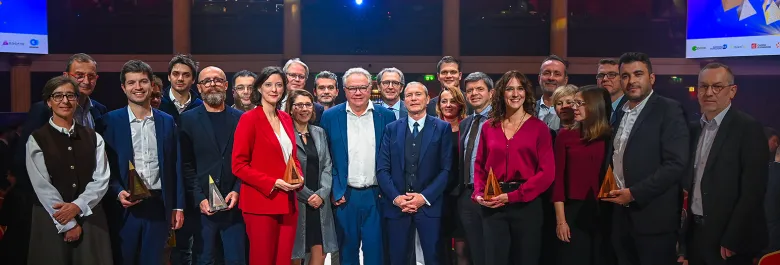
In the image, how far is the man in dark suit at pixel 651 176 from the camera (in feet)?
11.8

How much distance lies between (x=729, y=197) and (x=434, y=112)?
219cm

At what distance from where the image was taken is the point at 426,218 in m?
4.19

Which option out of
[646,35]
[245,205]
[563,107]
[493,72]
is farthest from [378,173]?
[646,35]

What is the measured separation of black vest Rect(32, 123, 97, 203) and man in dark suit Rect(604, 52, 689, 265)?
2.82m

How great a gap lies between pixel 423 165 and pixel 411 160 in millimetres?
81

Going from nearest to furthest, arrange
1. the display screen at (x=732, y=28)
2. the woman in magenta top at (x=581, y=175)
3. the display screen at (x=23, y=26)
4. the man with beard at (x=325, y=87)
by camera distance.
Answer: the woman in magenta top at (x=581, y=175)
the man with beard at (x=325, y=87)
the display screen at (x=732, y=28)
the display screen at (x=23, y=26)

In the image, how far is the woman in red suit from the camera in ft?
12.2

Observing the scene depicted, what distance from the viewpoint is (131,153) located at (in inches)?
152

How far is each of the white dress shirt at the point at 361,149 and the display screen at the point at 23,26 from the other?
6188mm

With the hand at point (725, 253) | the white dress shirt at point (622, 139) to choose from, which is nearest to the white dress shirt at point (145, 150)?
the white dress shirt at point (622, 139)

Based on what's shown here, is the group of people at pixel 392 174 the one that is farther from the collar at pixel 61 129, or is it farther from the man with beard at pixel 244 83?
the man with beard at pixel 244 83

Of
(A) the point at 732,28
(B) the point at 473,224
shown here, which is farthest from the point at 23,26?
(A) the point at 732,28

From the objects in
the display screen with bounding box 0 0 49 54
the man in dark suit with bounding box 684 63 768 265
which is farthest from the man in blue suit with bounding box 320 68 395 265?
the display screen with bounding box 0 0 49 54

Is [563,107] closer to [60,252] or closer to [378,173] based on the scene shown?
[378,173]
